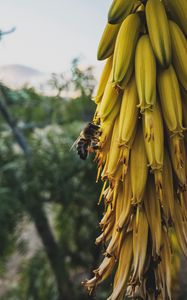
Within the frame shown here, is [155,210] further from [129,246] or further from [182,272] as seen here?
[182,272]

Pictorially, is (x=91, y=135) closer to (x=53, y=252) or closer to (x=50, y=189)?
(x=50, y=189)

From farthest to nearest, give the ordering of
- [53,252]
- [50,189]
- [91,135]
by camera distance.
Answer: [53,252] < [50,189] < [91,135]

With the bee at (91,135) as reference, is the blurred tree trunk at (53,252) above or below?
above

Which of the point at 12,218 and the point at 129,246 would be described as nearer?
the point at 129,246

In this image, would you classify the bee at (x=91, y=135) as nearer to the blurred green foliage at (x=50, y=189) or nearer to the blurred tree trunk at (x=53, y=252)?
the blurred green foliage at (x=50, y=189)

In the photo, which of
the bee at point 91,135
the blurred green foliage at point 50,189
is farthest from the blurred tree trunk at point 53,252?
the bee at point 91,135

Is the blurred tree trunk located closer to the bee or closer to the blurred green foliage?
the blurred green foliage

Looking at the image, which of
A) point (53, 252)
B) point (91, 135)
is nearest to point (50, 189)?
point (53, 252)

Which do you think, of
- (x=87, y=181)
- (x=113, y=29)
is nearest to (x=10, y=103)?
(x=87, y=181)

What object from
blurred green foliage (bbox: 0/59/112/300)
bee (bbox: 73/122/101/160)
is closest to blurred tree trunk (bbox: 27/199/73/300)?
blurred green foliage (bbox: 0/59/112/300)
